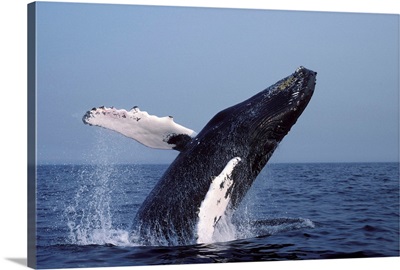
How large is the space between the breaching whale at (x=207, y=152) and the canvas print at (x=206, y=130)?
0.02 m

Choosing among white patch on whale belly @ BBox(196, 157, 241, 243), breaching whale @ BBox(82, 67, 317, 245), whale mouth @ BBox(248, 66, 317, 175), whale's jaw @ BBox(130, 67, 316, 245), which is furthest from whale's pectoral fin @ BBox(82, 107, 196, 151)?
whale mouth @ BBox(248, 66, 317, 175)

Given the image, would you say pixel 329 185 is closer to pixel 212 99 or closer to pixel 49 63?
pixel 212 99

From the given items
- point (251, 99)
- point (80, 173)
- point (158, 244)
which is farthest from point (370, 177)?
point (80, 173)

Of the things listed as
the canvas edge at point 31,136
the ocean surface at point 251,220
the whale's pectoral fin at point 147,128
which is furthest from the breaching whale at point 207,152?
the canvas edge at point 31,136

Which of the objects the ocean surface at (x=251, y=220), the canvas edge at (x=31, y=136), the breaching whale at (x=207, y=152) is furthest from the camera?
the breaching whale at (x=207, y=152)

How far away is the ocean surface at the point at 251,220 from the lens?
35.9ft

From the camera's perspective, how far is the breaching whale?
1109 cm

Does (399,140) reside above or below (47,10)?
below

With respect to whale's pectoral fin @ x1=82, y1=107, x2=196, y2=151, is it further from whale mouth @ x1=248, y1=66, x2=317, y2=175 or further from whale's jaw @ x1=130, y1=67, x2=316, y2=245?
whale mouth @ x1=248, y1=66, x2=317, y2=175

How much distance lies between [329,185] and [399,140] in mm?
1164

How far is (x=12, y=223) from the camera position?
1184cm

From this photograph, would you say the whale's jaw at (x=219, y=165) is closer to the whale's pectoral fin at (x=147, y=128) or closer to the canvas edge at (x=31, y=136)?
the whale's pectoral fin at (x=147, y=128)

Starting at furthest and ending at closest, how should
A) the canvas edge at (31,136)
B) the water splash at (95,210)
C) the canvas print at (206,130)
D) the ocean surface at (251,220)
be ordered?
1. the water splash at (95,210)
2. the ocean surface at (251,220)
3. the canvas print at (206,130)
4. the canvas edge at (31,136)

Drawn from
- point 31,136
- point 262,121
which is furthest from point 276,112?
point 31,136
